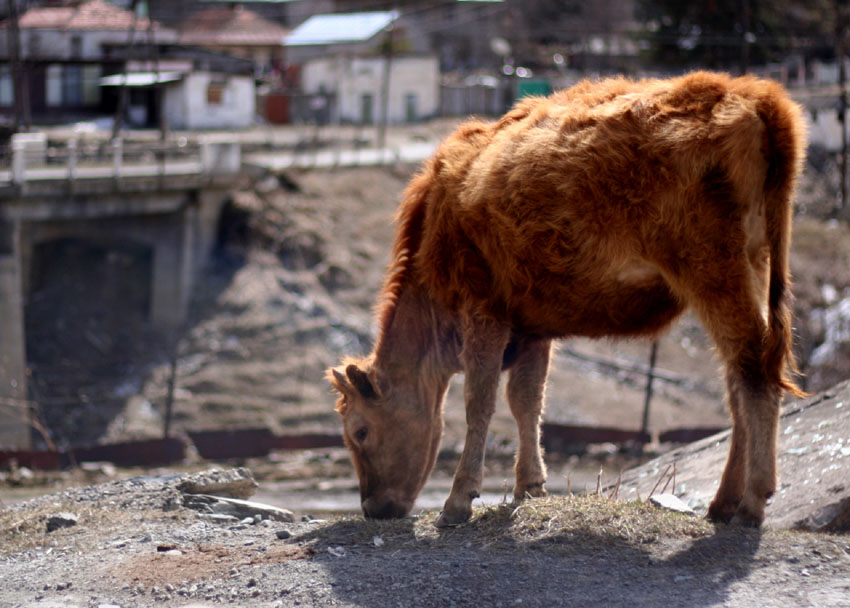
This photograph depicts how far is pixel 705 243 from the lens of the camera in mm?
5414

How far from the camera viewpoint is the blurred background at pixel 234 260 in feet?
67.3

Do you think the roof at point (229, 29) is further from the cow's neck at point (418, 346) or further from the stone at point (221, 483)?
the cow's neck at point (418, 346)

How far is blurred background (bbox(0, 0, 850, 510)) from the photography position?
67.3 feet

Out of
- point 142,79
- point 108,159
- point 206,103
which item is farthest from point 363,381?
point 206,103

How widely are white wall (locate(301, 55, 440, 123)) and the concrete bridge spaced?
21139 mm

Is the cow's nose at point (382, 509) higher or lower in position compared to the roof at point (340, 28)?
lower

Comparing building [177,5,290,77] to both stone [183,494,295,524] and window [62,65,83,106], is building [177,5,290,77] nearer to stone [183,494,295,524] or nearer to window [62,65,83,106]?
window [62,65,83,106]

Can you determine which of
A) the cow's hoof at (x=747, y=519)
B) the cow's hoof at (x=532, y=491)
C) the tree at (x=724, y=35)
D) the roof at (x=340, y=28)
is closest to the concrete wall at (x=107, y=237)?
the cow's hoof at (x=532, y=491)

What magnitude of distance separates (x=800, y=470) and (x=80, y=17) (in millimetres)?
43071

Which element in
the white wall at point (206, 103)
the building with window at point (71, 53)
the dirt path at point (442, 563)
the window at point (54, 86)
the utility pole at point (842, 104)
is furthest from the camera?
the window at point (54, 86)

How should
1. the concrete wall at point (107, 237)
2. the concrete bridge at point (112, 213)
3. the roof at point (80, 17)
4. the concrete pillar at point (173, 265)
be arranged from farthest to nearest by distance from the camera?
the roof at point (80, 17)
the concrete pillar at point (173, 265)
the concrete bridge at point (112, 213)
the concrete wall at point (107, 237)

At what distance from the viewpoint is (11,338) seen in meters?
22.9

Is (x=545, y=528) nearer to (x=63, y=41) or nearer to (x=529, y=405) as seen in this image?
(x=529, y=405)

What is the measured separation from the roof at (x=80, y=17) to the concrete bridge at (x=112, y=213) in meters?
18.2
